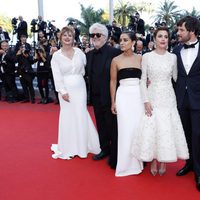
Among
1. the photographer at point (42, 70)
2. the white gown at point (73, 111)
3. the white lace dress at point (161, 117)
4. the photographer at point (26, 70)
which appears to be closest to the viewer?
the white lace dress at point (161, 117)

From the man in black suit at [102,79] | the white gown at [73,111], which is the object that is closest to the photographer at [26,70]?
the white gown at [73,111]

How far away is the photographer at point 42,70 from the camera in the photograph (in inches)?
310

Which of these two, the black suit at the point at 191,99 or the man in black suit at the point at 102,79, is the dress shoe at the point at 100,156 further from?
the black suit at the point at 191,99

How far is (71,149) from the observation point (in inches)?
155

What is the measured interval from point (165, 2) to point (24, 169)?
107 feet

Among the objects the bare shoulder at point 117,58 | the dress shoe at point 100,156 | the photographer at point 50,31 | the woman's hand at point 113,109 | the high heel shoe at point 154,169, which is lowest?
the dress shoe at point 100,156

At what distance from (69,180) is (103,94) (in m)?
1.02

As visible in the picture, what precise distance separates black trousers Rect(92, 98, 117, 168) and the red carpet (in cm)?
18

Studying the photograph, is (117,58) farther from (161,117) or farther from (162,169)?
(162,169)

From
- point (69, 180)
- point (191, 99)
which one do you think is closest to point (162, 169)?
point (191, 99)

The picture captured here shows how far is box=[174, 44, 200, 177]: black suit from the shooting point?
293 cm

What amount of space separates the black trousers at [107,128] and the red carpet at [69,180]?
0.18 m

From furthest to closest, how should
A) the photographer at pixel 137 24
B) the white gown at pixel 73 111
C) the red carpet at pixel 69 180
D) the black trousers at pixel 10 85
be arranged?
the photographer at pixel 137 24, the black trousers at pixel 10 85, the white gown at pixel 73 111, the red carpet at pixel 69 180

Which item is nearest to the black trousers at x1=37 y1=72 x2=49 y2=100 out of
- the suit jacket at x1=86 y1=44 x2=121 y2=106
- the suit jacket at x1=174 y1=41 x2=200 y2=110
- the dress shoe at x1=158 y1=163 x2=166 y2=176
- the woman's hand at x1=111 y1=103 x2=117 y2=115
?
the suit jacket at x1=86 y1=44 x2=121 y2=106
